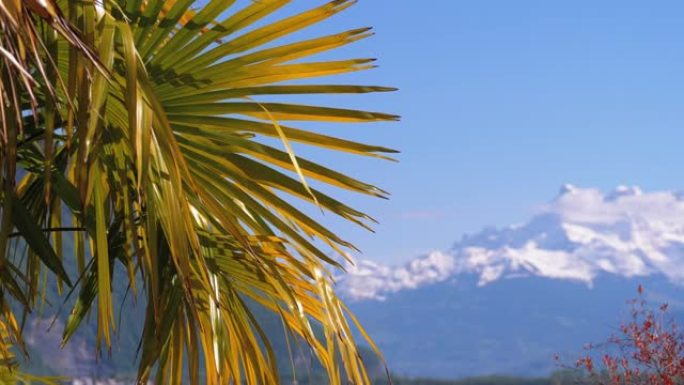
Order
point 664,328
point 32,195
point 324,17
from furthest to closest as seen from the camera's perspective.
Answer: point 664,328
point 32,195
point 324,17

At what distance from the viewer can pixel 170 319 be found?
2.69 metres

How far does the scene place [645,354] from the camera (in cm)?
504

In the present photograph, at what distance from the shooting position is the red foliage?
495cm

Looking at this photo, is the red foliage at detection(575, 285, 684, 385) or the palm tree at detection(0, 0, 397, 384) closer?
the palm tree at detection(0, 0, 397, 384)

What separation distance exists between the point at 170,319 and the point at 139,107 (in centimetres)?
85

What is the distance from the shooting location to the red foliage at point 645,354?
4.95 metres

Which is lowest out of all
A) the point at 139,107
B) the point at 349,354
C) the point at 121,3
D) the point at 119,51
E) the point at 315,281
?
the point at 349,354

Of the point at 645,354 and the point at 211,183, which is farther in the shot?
the point at 645,354

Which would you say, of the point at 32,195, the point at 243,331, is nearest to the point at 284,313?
the point at 243,331

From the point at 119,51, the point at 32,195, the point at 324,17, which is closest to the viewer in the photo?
the point at 119,51

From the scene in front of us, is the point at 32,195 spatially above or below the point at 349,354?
above

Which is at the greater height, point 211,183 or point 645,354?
point 211,183

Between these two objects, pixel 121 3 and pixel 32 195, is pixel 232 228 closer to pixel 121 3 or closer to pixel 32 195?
pixel 121 3

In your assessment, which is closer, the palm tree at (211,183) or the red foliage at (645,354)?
the palm tree at (211,183)
